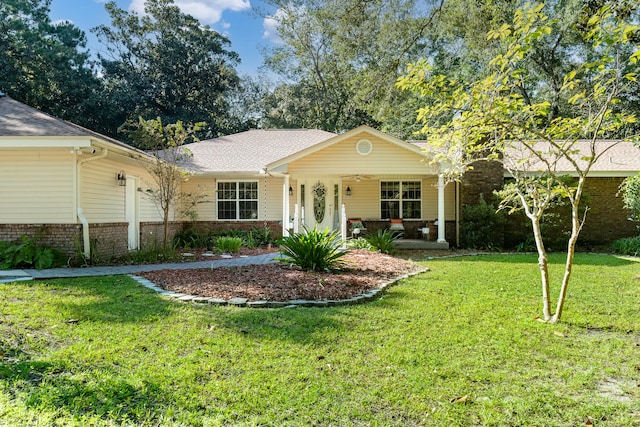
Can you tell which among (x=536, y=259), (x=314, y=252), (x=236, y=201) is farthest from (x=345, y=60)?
(x=314, y=252)

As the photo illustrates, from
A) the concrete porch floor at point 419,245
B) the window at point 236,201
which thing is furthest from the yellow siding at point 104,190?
the concrete porch floor at point 419,245

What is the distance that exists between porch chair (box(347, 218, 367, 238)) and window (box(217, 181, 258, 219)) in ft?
12.2

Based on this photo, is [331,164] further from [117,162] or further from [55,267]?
[55,267]

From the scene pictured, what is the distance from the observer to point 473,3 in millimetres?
13008

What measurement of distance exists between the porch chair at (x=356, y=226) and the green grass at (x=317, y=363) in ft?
26.8

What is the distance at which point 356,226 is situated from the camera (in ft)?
49.5

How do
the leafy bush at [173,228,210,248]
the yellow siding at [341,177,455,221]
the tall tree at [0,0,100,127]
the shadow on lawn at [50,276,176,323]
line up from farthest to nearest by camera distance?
the tall tree at [0,0,100,127], the yellow siding at [341,177,455,221], the leafy bush at [173,228,210,248], the shadow on lawn at [50,276,176,323]

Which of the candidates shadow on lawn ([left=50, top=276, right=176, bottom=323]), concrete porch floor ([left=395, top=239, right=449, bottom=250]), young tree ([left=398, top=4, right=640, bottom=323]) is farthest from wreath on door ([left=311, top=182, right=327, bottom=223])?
young tree ([left=398, top=4, right=640, bottom=323])

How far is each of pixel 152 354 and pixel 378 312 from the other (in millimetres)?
2838

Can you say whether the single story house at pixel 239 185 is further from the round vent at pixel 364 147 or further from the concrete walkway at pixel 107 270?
the concrete walkway at pixel 107 270

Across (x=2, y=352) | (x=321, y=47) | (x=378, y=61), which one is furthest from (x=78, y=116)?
(x=2, y=352)

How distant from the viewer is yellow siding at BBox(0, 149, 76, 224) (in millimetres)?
9695

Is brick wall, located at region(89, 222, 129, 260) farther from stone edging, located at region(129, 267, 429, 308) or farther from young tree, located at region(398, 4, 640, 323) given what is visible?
young tree, located at region(398, 4, 640, 323)

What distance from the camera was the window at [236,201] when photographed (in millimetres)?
16953
